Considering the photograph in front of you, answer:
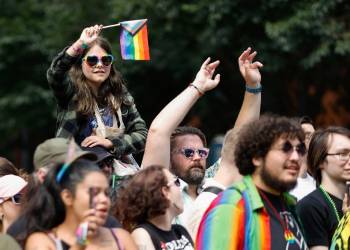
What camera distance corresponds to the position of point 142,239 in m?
2.93

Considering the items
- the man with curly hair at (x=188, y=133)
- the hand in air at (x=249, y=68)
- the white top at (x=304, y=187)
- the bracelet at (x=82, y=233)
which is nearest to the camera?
the bracelet at (x=82, y=233)

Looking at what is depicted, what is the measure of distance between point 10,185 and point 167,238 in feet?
4.73

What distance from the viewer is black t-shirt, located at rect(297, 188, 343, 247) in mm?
3439

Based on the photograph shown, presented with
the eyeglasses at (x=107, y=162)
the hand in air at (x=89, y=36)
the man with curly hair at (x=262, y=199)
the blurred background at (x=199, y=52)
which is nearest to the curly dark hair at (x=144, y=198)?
the man with curly hair at (x=262, y=199)

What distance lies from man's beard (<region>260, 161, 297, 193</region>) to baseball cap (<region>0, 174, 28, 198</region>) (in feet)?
A: 6.24

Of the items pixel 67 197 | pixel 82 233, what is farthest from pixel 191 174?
pixel 82 233

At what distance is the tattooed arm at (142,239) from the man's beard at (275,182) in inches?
28.6

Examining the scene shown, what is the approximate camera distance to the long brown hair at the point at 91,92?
400 cm

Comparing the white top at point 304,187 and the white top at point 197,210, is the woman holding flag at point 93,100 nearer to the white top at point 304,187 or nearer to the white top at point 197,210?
the white top at point 197,210

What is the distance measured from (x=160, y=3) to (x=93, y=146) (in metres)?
6.75

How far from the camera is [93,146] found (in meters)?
3.89

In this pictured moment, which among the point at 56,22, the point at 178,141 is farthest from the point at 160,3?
the point at 178,141

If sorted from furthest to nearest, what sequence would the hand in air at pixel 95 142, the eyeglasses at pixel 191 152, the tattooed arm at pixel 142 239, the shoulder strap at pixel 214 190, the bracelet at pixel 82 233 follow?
the eyeglasses at pixel 191 152 < the hand in air at pixel 95 142 < the shoulder strap at pixel 214 190 < the tattooed arm at pixel 142 239 < the bracelet at pixel 82 233

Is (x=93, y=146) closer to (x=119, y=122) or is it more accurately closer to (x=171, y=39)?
(x=119, y=122)
